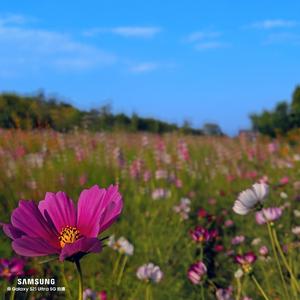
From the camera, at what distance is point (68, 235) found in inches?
37.4

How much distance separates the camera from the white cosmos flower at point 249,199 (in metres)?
1.62

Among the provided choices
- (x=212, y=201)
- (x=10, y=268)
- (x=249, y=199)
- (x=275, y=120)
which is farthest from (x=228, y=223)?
(x=275, y=120)

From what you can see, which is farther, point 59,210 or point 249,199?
point 249,199

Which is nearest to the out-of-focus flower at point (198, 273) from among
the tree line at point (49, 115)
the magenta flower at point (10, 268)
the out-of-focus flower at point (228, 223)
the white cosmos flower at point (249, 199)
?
the white cosmos flower at point (249, 199)

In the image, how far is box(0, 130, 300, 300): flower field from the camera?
187cm

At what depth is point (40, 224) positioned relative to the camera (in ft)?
→ 3.12

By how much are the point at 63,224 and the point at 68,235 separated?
1.1 inches

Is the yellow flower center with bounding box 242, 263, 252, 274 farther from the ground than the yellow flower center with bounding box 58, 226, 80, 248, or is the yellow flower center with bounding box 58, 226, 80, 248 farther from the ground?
the yellow flower center with bounding box 58, 226, 80, 248

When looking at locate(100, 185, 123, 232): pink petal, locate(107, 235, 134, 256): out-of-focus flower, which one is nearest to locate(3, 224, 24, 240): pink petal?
locate(100, 185, 123, 232): pink petal

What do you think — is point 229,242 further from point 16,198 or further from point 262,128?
point 262,128

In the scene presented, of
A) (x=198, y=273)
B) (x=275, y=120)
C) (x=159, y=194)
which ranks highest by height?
(x=275, y=120)

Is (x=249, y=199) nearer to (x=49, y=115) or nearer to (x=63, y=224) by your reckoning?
(x=63, y=224)

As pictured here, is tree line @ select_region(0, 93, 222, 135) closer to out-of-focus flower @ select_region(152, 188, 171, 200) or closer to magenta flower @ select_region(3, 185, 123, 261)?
out-of-focus flower @ select_region(152, 188, 171, 200)

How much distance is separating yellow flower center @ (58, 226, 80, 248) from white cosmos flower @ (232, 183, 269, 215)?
2.42 ft
